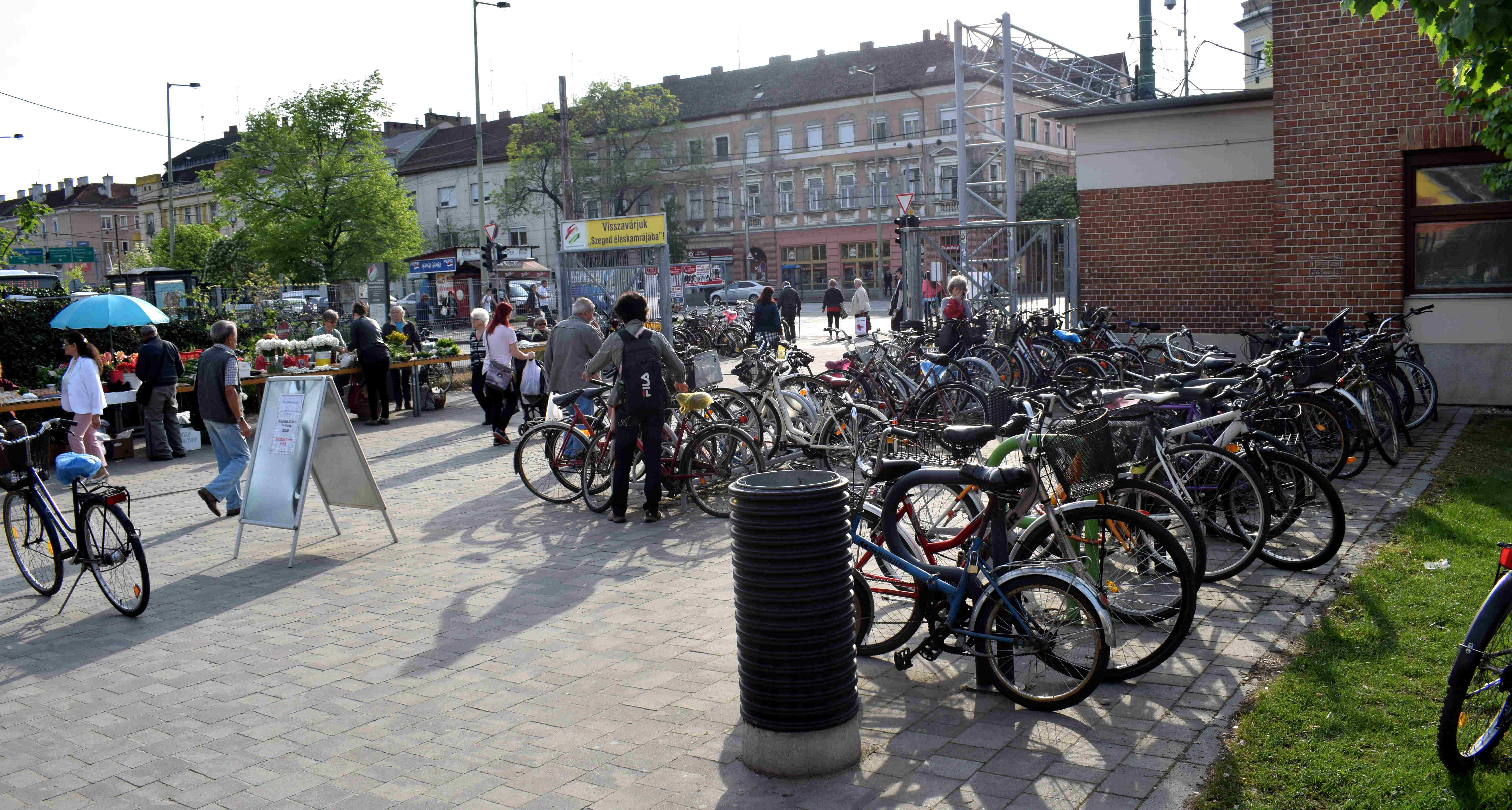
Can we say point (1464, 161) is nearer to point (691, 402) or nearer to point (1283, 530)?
point (1283, 530)

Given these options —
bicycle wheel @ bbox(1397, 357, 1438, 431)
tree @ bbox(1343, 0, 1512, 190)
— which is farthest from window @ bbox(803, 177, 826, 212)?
tree @ bbox(1343, 0, 1512, 190)

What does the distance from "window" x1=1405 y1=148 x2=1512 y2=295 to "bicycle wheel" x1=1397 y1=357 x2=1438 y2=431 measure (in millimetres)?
1630

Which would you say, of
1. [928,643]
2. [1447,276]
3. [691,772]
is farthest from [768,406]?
[1447,276]

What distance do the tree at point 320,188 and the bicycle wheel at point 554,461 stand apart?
116 ft

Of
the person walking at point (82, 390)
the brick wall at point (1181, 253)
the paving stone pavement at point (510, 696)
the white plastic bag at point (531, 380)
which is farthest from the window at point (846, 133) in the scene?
the paving stone pavement at point (510, 696)

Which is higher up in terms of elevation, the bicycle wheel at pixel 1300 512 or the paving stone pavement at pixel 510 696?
the bicycle wheel at pixel 1300 512

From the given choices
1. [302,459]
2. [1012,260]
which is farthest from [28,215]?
[1012,260]

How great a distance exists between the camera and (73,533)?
693cm

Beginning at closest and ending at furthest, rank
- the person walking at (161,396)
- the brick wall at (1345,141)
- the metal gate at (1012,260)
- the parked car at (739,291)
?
1. the brick wall at (1345,141)
2. the person walking at (161,396)
3. the metal gate at (1012,260)
4. the parked car at (739,291)

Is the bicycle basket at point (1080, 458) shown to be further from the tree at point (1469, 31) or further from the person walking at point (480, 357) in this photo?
the person walking at point (480, 357)

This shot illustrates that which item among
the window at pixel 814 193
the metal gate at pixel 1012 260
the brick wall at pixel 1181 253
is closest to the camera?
the brick wall at pixel 1181 253

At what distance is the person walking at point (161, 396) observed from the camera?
1281cm

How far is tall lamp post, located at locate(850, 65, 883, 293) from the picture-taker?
5719cm

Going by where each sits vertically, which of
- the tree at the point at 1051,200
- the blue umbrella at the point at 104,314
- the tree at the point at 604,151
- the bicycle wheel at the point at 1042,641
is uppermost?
the tree at the point at 604,151
